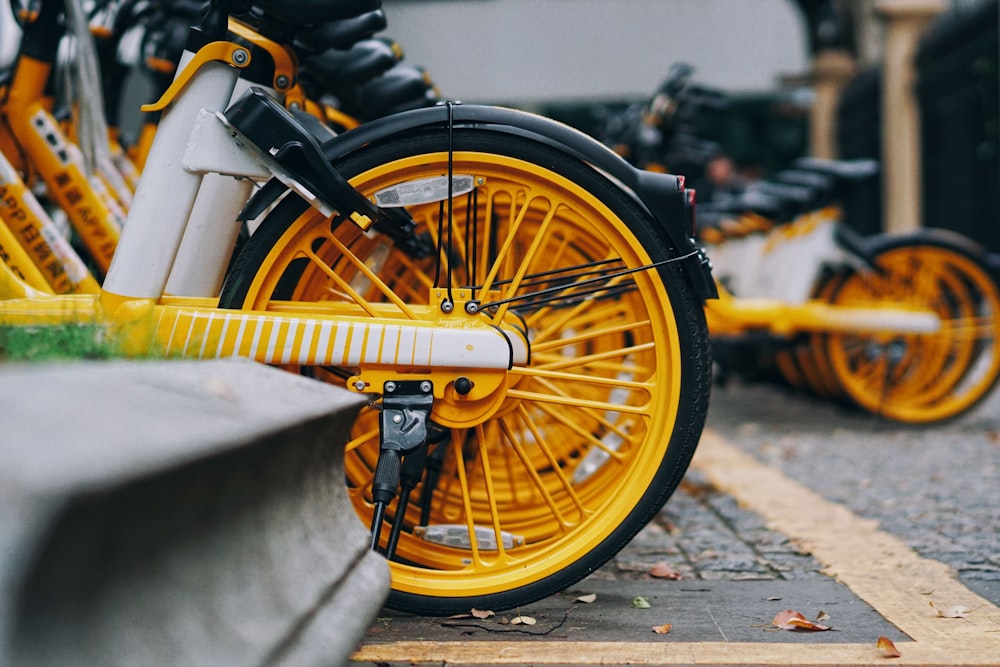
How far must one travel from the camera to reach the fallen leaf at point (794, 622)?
8.86 ft

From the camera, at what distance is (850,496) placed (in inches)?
184

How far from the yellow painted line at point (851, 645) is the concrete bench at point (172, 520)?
1.26 ft

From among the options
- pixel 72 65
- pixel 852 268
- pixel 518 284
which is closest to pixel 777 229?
pixel 852 268

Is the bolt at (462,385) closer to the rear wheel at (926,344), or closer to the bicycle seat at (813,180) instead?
the rear wheel at (926,344)

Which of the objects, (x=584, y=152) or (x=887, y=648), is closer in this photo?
(x=887, y=648)

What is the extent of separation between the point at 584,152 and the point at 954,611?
1.38 metres

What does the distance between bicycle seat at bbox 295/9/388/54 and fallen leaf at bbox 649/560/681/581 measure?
1654 mm

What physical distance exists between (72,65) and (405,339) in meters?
2.11

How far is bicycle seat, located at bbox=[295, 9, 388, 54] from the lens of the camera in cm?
321

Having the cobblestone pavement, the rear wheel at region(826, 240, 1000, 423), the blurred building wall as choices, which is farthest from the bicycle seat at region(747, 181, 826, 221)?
the blurred building wall

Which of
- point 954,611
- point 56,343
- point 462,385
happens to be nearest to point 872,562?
point 954,611

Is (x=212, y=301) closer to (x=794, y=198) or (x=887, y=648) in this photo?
(x=887, y=648)

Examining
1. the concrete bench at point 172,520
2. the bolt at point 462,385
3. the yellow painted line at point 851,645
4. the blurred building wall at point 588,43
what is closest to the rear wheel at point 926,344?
the yellow painted line at point 851,645

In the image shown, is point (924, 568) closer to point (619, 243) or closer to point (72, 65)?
point (619, 243)
